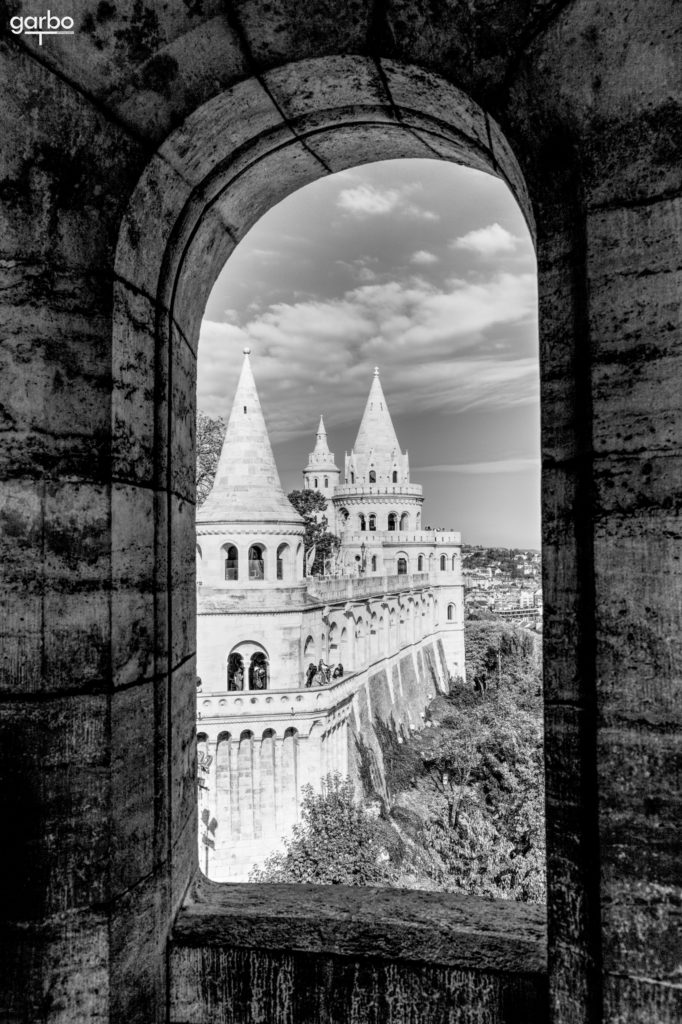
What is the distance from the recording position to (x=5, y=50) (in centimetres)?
172

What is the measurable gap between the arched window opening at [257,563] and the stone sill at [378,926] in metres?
16.9

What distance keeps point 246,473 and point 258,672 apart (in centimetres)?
528

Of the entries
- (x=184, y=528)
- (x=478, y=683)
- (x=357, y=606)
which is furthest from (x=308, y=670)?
(x=478, y=683)

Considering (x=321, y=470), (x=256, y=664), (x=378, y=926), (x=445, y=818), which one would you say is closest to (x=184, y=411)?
(x=378, y=926)

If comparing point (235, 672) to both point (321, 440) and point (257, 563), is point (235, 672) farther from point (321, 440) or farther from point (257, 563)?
point (321, 440)

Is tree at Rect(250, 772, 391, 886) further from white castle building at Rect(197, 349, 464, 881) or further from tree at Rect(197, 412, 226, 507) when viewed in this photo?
tree at Rect(197, 412, 226, 507)

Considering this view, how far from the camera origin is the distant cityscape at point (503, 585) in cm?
6481

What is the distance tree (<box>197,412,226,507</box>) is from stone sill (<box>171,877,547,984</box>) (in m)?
24.5

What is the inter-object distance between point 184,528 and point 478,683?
42504 mm

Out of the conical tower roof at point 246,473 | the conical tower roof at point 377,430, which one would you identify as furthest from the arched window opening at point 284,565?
the conical tower roof at point 377,430

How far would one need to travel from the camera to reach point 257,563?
19.0m

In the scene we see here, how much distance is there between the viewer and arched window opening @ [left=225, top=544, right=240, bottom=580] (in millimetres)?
18833

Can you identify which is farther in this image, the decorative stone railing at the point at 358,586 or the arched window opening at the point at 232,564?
the decorative stone railing at the point at 358,586

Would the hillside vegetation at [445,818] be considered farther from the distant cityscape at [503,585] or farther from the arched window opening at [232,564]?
the distant cityscape at [503,585]
